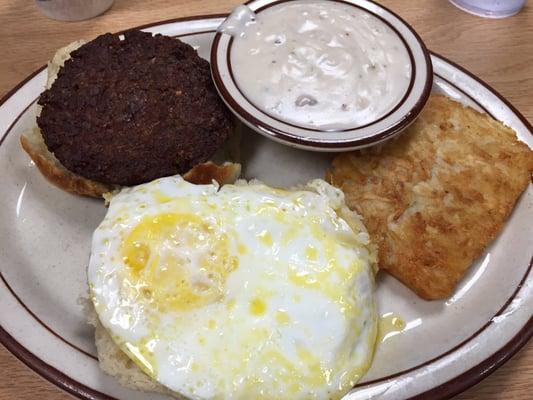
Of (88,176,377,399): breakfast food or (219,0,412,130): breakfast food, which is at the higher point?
(219,0,412,130): breakfast food

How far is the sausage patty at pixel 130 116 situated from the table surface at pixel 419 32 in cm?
76

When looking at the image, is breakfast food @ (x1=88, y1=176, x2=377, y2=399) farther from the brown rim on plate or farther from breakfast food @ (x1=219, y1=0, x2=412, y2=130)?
breakfast food @ (x1=219, y1=0, x2=412, y2=130)

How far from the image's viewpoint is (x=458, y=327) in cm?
188

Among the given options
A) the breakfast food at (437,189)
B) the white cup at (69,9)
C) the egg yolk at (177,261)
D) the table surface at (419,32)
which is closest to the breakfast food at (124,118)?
the egg yolk at (177,261)

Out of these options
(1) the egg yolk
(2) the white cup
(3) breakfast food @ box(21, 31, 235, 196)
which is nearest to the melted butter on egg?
(1) the egg yolk

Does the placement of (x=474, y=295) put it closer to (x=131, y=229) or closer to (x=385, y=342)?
(x=385, y=342)

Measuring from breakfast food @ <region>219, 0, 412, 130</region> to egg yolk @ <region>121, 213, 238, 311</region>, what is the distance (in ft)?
1.81

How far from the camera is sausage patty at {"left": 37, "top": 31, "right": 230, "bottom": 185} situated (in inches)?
78.5

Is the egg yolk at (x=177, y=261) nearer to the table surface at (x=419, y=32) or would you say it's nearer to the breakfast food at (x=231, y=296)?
the breakfast food at (x=231, y=296)

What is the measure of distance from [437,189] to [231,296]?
0.90 meters

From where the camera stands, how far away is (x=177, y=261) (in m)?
1.70

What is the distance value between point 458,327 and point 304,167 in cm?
86

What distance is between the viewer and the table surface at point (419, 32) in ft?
9.18

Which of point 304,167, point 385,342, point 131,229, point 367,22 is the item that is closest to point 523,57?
point 367,22
